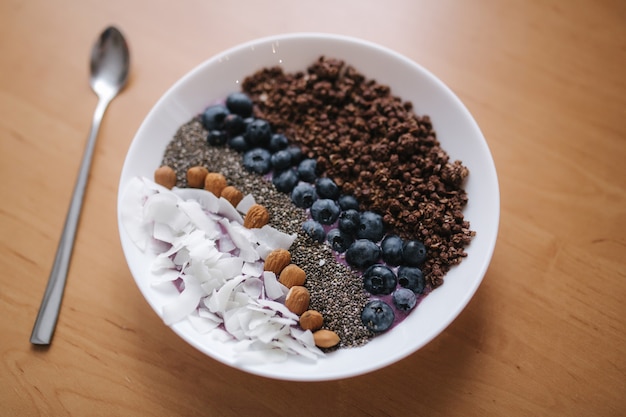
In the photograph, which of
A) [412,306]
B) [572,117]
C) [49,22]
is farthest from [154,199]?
[572,117]

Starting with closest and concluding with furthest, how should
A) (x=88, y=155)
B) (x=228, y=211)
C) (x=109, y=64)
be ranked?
(x=228, y=211) < (x=88, y=155) < (x=109, y=64)

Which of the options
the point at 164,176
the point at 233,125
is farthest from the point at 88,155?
the point at 233,125

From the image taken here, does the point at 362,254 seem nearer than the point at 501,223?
Yes

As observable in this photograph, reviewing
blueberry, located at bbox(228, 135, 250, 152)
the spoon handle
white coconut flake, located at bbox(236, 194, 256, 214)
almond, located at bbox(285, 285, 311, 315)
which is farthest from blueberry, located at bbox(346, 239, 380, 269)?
the spoon handle

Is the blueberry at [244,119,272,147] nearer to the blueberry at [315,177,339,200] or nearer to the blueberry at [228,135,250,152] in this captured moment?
the blueberry at [228,135,250,152]

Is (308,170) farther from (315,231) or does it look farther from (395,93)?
(395,93)
